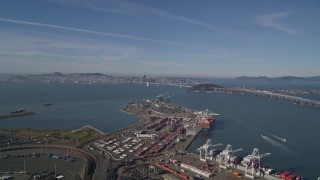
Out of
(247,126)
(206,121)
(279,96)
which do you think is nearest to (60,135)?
(206,121)

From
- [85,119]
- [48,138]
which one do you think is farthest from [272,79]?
[48,138]

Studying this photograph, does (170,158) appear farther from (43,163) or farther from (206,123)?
(206,123)

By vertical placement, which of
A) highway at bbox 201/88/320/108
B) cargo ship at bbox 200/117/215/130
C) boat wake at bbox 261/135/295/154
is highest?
highway at bbox 201/88/320/108

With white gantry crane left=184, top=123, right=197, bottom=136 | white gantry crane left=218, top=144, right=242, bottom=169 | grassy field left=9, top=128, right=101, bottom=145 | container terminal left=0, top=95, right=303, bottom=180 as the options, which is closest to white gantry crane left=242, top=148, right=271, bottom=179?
container terminal left=0, top=95, right=303, bottom=180

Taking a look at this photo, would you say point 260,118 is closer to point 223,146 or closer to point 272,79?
point 223,146

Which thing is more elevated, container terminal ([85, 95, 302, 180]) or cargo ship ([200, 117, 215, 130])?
cargo ship ([200, 117, 215, 130])

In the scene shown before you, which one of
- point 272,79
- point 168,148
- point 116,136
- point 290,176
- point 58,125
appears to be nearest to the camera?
point 290,176

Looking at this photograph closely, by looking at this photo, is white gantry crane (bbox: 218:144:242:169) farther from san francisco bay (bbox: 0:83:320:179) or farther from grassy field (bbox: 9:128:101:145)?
grassy field (bbox: 9:128:101:145)

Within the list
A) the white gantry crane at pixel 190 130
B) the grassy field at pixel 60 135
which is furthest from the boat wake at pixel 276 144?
the grassy field at pixel 60 135
